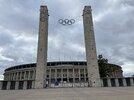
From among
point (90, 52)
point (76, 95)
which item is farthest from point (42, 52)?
point (76, 95)

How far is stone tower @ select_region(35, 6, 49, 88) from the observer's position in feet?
207

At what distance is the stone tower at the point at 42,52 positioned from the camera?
6302 centimetres

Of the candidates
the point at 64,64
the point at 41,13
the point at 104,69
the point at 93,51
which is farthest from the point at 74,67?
the point at 41,13

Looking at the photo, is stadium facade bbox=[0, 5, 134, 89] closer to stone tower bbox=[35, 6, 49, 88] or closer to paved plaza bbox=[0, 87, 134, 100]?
stone tower bbox=[35, 6, 49, 88]

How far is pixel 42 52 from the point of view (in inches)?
2589

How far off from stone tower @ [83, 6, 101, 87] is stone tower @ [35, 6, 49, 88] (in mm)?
17732

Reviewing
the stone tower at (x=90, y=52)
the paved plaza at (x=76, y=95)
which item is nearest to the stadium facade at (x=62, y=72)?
the stone tower at (x=90, y=52)

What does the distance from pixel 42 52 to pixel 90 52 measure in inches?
782

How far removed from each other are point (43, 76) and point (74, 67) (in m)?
40.8

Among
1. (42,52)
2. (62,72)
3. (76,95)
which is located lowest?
(76,95)

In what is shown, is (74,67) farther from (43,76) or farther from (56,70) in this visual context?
(43,76)

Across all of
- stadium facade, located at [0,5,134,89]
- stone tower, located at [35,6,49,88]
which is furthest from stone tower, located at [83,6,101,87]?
stone tower, located at [35,6,49,88]

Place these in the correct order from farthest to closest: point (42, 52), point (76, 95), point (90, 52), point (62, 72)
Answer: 1. point (62, 72)
2. point (90, 52)
3. point (42, 52)
4. point (76, 95)

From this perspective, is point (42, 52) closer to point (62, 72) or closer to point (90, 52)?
point (90, 52)
